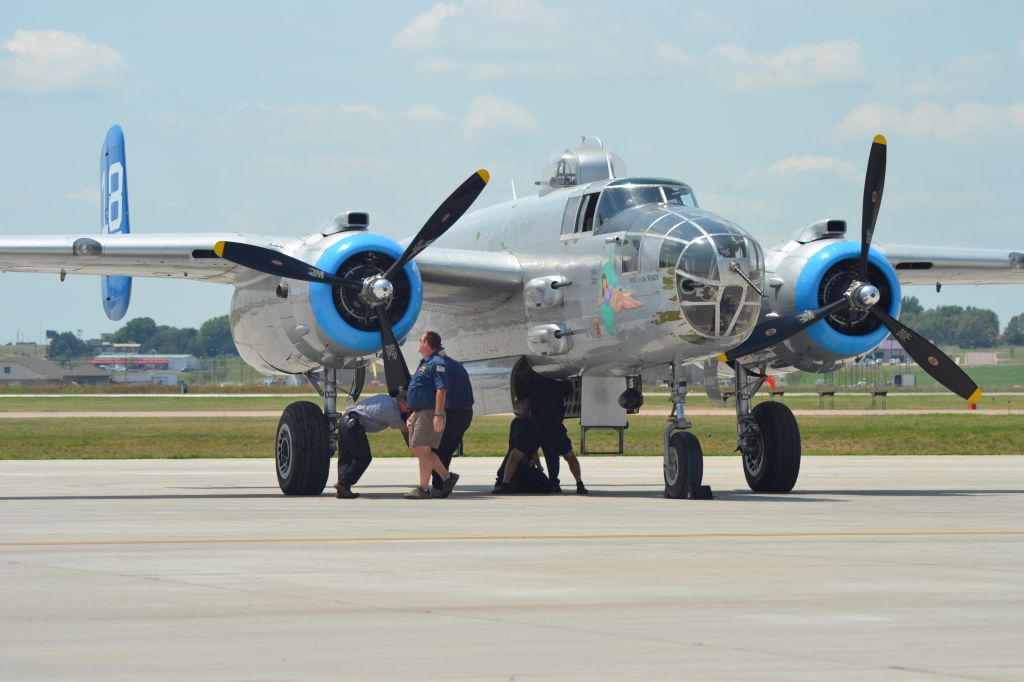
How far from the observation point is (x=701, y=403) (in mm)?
97688

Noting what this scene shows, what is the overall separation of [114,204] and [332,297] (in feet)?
42.6

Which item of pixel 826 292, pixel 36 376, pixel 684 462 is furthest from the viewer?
pixel 36 376

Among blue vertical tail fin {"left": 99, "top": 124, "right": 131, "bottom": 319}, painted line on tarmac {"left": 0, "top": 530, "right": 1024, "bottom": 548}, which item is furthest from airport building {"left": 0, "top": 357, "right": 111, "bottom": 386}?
painted line on tarmac {"left": 0, "top": 530, "right": 1024, "bottom": 548}

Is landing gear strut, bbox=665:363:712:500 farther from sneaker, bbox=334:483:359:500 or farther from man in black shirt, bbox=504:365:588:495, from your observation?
sneaker, bbox=334:483:359:500

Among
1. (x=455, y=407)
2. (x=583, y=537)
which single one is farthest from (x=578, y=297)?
(x=583, y=537)

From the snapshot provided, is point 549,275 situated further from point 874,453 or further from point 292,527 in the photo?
point 874,453

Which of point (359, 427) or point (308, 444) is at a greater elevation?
point (359, 427)

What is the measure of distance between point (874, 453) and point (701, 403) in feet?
186

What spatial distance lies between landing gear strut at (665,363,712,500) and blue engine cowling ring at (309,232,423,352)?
3.77 m

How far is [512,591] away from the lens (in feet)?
32.3

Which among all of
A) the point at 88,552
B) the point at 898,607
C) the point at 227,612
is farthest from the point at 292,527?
the point at 898,607

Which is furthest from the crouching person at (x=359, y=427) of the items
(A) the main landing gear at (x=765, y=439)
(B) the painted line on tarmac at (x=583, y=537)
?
(B) the painted line on tarmac at (x=583, y=537)

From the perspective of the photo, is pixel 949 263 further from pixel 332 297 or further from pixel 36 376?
pixel 36 376

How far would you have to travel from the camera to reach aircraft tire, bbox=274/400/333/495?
69.9 feet
